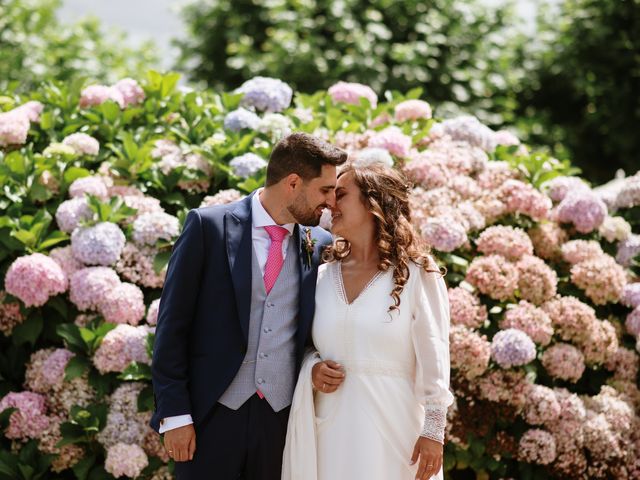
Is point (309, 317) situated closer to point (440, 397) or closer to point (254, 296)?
point (254, 296)

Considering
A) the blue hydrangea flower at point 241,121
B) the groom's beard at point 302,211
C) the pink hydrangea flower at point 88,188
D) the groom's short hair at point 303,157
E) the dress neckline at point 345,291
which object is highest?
the groom's short hair at point 303,157

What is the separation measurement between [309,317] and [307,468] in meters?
0.53

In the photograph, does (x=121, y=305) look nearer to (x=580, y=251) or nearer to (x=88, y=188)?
(x=88, y=188)

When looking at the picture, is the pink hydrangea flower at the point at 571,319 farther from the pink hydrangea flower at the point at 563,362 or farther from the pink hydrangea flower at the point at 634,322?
the pink hydrangea flower at the point at 634,322

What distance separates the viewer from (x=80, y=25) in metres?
13.1

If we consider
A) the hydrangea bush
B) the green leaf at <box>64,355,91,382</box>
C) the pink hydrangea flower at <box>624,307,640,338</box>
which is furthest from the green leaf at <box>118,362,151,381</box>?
the pink hydrangea flower at <box>624,307,640,338</box>

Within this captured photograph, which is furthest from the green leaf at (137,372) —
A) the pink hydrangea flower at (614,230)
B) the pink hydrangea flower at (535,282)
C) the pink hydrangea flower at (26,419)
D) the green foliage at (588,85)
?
the green foliage at (588,85)

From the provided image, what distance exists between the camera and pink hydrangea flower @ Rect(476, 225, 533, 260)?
162 inches

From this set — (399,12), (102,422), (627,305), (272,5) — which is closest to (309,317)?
(102,422)

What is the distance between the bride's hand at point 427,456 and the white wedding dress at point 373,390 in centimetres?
5

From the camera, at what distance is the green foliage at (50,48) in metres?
10.3

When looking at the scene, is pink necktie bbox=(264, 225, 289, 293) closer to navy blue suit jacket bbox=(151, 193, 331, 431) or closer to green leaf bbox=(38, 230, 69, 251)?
navy blue suit jacket bbox=(151, 193, 331, 431)

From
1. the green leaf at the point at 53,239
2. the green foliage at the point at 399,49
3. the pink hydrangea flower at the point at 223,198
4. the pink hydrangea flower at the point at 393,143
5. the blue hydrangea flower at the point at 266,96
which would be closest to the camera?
the green leaf at the point at 53,239

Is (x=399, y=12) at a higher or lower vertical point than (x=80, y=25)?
higher
